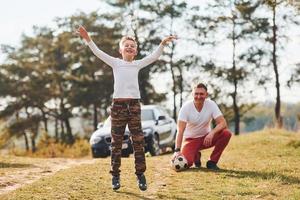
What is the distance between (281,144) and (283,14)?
18677 mm

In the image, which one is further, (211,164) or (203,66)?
(203,66)

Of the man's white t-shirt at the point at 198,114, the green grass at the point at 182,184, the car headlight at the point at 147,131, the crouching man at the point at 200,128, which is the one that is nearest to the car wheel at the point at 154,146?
the car headlight at the point at 147,131

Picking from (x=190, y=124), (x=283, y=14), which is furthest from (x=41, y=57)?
(x=190, y=124)

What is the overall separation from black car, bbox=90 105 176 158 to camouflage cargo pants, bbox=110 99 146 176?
773 cm

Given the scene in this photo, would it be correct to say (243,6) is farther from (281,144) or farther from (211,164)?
(211,164)

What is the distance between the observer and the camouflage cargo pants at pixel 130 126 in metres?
7.11

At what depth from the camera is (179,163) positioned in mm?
9156

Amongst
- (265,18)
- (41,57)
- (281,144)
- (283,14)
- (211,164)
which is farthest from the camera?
(41,57)

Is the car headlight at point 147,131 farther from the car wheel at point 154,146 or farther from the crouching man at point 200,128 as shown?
the crouching man at point 200,128

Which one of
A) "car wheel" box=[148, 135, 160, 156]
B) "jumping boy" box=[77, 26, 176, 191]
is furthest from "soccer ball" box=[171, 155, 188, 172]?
"car wheel" box=[148, 135, 160, 156]

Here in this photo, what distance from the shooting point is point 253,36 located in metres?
35.3

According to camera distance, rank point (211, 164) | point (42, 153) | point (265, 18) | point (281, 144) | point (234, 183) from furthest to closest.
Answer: point (265, 18) < point (42, 153) < point (281, 144) < point (211, 164) < point (234, 183)

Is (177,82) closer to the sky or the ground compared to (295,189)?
closer to the sky

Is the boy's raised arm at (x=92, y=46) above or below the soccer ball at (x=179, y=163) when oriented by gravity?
above
